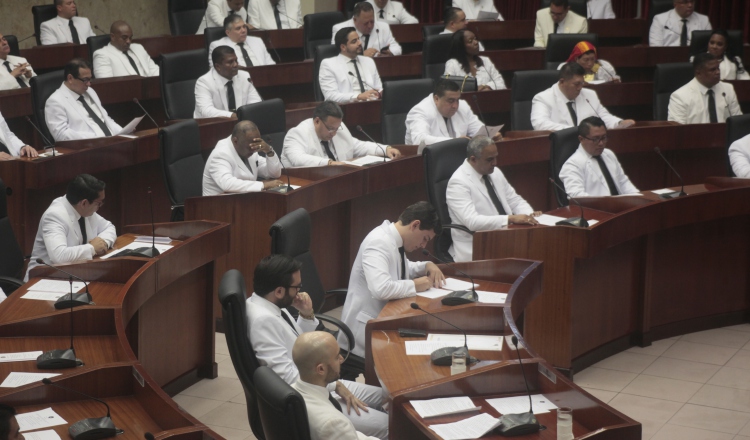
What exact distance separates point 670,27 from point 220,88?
456cm

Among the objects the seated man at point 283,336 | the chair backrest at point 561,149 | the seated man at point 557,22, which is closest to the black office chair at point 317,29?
the seated man at point 557,22

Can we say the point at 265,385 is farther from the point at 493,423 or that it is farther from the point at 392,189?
the point at 392,189

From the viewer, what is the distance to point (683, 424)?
4359 millimetres

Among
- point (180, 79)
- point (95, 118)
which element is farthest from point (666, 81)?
point (95, 118)

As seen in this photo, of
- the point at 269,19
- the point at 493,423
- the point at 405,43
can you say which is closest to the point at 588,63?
the point at 405,43

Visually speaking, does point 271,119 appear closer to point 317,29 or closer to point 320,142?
point 320,142

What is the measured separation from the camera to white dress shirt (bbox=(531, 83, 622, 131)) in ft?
22.2

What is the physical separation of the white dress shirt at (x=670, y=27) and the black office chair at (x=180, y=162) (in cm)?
514

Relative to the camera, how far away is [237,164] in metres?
5.37

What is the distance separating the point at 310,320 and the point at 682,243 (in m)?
2.56

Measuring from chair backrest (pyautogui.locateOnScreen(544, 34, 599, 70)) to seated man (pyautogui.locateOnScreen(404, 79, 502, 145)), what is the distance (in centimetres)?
156

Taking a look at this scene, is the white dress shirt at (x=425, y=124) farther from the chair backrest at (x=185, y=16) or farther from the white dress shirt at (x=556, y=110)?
the chair backrest at (x=185, y=16)

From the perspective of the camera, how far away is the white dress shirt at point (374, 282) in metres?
3.92

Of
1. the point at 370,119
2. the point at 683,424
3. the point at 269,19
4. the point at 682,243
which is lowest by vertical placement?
the point at 683,424
